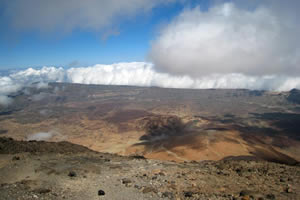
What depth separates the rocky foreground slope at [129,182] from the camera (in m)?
14.4

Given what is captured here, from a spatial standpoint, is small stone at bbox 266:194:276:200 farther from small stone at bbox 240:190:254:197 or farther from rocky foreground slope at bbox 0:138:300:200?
small stone at bbox 240:190:254:197

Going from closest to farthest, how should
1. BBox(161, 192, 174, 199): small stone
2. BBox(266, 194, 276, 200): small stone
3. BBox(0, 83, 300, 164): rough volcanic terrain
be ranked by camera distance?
BBox(266, 194, 276, 200): small stone → BBox(161, 192, 174, 199): small stone → BBox(0, 83, 300, 164): rough volcanic terrain

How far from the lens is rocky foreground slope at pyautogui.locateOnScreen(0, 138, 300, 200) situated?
568 inches

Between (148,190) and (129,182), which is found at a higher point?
(148,190)

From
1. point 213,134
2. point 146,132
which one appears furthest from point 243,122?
point 213,134

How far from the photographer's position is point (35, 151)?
2900cm

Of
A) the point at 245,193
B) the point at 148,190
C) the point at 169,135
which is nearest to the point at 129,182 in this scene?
the point at 148,190

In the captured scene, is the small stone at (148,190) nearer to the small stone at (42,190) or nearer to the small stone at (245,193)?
the small stone at (245,193)

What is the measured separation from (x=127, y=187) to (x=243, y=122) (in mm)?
171534

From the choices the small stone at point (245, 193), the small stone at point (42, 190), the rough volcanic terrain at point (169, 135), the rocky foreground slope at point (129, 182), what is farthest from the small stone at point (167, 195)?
the rough volcanic terrain at point (169, 135)

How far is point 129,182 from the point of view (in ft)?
56.7

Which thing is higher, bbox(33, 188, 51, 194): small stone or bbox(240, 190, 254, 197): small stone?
bbox(240, 190, 254, 197): small stone

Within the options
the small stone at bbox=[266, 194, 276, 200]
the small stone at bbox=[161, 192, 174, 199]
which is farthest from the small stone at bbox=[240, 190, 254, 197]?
the small stone at bbox=[161, 192, 174, 199]

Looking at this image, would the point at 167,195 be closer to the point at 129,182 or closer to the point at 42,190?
the point at 129,182
